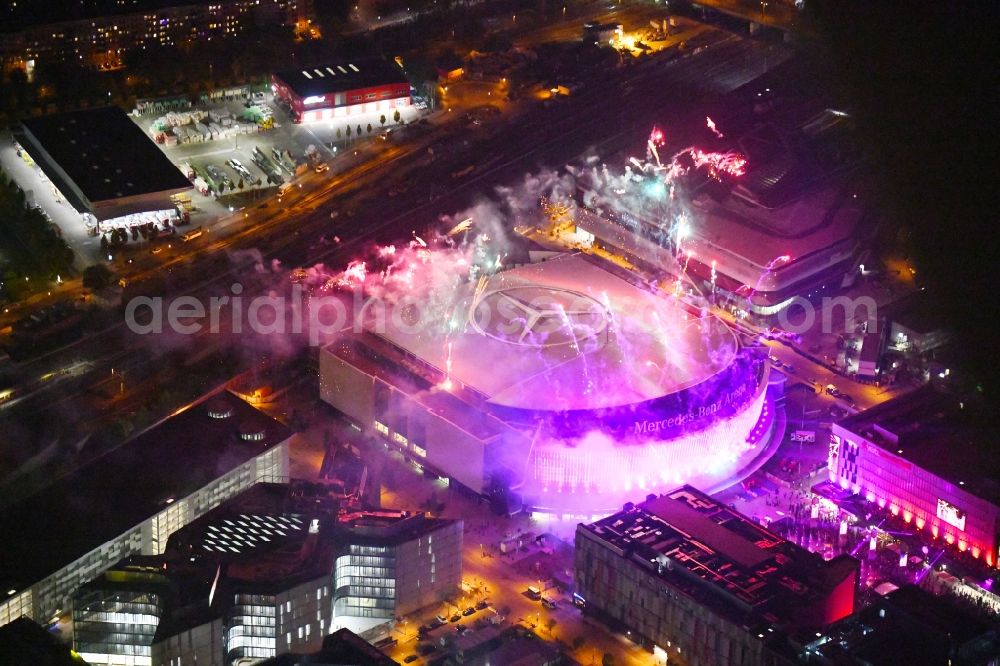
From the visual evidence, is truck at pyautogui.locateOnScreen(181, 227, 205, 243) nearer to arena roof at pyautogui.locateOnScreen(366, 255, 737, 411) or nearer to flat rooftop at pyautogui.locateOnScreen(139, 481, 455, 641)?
arena roof at pyautogui.locateOnScreen(366, 255, 737, 411)

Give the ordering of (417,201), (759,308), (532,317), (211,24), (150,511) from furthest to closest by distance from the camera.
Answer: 1. (211,24)
2. (417,201)
3. (759,308)
4. (532,317)
5. (150,511)

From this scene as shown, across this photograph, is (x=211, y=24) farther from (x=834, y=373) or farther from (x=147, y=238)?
(x=834, y=373)

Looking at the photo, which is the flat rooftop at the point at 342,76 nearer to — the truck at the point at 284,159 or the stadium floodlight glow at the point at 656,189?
the truck at the point at 284,159

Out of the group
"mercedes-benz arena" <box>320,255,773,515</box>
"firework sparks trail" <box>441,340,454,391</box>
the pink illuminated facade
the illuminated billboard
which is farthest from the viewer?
"firework sparks trail" <box>441,340,454,391</box>

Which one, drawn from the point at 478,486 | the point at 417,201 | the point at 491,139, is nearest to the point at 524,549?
the point at 478,486

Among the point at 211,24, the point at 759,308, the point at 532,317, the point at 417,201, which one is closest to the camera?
the point at 532,317

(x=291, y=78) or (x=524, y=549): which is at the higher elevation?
(x=291, y=78)

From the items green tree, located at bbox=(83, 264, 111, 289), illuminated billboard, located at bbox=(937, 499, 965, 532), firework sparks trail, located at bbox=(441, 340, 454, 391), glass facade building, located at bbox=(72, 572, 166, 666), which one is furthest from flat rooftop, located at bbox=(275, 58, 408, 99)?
glass facade building, located at bbox=(72, 572, 166, 666)

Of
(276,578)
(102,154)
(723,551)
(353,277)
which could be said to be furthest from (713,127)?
(276,578)
